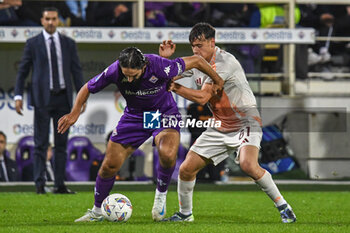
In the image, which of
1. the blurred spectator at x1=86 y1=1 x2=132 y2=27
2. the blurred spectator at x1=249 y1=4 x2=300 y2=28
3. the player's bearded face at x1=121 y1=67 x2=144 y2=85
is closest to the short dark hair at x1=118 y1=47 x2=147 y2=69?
the player's bearded face at x1=121 y1=67 x2=144 y2=85

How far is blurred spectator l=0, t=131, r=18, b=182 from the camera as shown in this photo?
47.3ft

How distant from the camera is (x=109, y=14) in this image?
1653 centimetres

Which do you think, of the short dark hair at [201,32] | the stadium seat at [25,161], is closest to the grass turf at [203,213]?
the short dark hair at [201,32]

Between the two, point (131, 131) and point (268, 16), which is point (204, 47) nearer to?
point (131, 131)

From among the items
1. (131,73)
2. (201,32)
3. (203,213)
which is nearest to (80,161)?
(203,213)

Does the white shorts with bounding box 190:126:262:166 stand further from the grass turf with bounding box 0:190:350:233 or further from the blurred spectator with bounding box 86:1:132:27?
the blurred spectator with bounding box 86:1:132:27

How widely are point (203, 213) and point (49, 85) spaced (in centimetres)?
343

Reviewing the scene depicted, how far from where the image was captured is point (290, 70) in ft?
56.2

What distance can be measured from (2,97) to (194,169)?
284 inches

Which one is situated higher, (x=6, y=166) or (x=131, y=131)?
(x=131, y=131)

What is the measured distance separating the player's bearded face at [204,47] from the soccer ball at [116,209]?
1.65 m

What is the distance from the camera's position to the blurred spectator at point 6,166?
14.4 m

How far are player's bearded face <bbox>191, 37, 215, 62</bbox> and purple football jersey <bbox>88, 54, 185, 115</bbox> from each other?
0.47 meters

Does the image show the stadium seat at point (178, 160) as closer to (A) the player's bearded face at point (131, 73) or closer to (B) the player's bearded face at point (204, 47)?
(B) the player's bearded face at point (204, 47)
